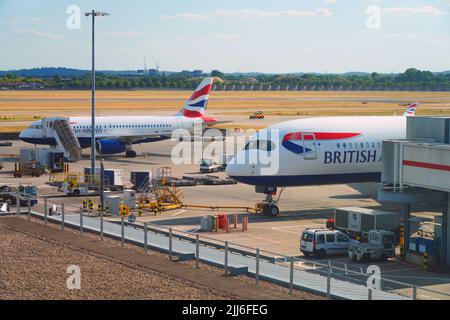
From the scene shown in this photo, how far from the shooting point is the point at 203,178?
67.2 m

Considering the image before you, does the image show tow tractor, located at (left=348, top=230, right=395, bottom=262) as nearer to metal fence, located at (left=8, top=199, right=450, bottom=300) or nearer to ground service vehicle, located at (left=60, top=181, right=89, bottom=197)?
metal fence, located at (left=8, top=199, right=450, bottom=300)

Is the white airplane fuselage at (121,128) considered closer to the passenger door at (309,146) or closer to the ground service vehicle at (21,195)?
the ground service vehicle at (21,195)

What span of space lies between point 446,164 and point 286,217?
52.3ft

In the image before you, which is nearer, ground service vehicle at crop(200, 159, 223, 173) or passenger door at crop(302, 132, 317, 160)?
passenger door at crop(302, 132, 317, 160)

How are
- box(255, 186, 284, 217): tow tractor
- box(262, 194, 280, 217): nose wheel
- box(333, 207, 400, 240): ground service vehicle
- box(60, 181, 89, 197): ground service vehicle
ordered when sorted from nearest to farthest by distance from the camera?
box(333, 207, 400, 240): ground service vehicle → box(255, 186, 284, 217): tow tractor → box(262, 194, 280, 217): nose wheel → box(60, 181, 89, 197): ground service vehicle

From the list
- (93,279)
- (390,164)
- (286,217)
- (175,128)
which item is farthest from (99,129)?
(93,279)

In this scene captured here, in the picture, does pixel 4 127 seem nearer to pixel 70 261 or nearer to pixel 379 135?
pixel 379 135

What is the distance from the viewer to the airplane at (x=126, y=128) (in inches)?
3295

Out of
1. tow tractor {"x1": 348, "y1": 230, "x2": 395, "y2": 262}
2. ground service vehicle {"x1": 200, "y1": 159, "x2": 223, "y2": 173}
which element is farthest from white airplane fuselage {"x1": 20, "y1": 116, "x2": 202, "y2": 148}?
tow tractor {"x1": 348, "y1": 230, "x2": 395, "y2": 262}

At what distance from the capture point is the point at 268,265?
110 ft

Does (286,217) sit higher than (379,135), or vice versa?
(379,135)

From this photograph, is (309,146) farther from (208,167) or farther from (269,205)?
(208,167)

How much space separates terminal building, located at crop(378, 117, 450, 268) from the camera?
36438 mm

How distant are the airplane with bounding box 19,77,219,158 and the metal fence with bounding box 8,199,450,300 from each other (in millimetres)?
37973
